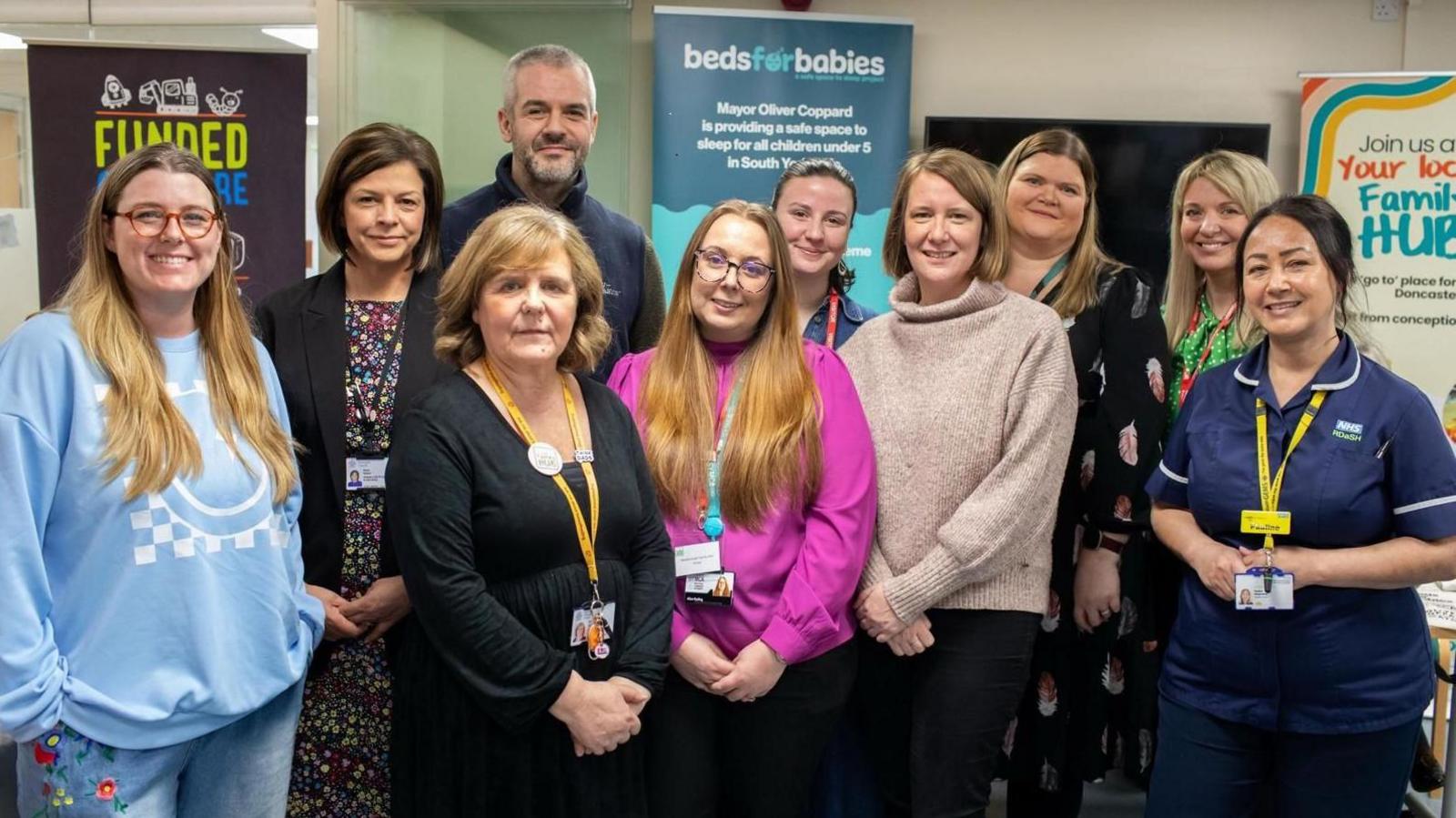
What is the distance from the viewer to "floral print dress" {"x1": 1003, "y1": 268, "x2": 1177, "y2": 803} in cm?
246

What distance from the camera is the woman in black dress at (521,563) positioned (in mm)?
1816

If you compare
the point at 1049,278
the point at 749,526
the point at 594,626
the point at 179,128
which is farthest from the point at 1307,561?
the point at 179,128

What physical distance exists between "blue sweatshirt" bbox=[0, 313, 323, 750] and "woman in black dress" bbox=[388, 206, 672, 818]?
0.27 m

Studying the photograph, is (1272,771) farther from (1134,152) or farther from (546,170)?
(1134,152)

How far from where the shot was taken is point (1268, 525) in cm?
209

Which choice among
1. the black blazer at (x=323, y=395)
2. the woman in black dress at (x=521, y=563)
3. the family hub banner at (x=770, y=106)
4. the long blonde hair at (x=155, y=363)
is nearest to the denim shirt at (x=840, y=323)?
the woman in black dress at (x=521, y=563)

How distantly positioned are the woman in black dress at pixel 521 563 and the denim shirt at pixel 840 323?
0.83m

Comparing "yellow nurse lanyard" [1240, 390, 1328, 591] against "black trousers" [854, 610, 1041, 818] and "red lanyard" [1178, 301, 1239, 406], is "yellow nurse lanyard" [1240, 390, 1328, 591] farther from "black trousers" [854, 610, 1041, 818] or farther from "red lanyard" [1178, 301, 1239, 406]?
"red lanyard" [1178, 301, 1239, 406]

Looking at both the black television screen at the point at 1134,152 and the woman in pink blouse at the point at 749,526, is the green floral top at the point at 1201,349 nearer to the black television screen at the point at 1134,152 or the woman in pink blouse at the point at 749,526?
the woman in pink blouse at the point at 749,526

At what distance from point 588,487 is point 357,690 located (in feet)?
2.28

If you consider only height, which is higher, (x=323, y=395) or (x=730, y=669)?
(x=323, y=395)

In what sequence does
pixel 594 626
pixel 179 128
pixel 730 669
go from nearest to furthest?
pixel 594 626, pixel 730 669, pixel 179 128

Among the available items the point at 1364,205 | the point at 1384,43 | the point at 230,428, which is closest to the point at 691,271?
the point at 230,428

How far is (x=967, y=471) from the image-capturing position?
220cm
